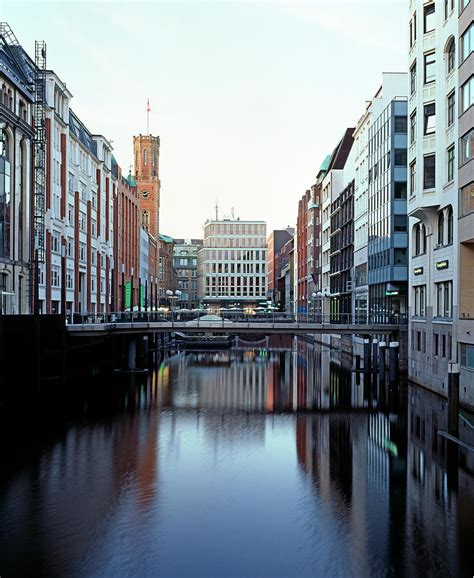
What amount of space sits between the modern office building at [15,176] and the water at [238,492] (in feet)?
36.9

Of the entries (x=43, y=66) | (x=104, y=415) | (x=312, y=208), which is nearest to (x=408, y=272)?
(x=104, y=415)

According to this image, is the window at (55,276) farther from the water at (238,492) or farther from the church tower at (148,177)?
the church tower at (148,177)

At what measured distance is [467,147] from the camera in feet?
124

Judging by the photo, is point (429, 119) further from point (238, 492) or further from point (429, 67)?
point (238, 492)

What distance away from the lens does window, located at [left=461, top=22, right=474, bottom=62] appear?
3692cm

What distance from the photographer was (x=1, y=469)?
27.0m

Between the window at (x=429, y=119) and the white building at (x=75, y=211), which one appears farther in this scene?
the white building at (x=75, y=211)

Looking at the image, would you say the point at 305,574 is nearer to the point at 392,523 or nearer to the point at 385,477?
the point at 392,523

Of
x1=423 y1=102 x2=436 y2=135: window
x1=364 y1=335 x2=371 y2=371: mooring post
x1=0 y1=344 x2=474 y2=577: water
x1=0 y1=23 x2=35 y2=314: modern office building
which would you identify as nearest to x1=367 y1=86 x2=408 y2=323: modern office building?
x1=364 y1=335 x2=371 y2=371: mooring post

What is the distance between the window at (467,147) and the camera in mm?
37000

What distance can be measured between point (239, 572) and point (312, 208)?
107052mm

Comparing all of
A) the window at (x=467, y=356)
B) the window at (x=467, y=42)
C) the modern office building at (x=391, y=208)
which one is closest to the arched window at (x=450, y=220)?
the window at (x=467, y=356)

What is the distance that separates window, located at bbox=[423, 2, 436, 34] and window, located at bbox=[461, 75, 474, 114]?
919cm

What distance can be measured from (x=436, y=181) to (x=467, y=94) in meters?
7.47
